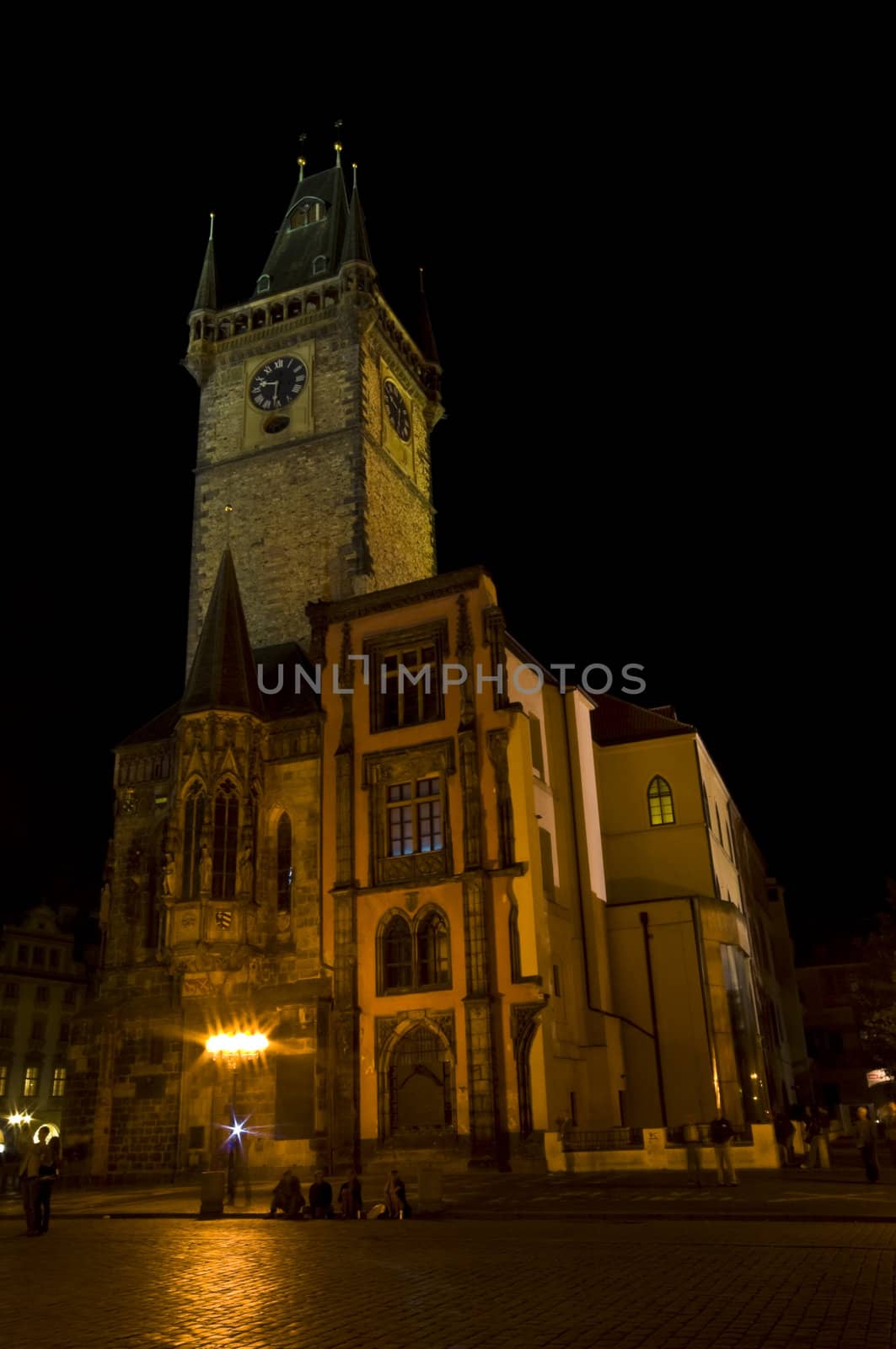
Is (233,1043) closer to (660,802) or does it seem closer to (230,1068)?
(230,1068)

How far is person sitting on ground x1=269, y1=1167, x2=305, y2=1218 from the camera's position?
20.5m

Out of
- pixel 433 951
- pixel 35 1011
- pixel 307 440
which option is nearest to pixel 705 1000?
pixel 433 951

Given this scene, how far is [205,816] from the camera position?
33500 millimetres

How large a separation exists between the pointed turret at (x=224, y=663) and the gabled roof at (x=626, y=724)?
13408 millimetres

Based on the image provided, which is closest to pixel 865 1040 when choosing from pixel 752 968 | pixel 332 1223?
pixel 752 968

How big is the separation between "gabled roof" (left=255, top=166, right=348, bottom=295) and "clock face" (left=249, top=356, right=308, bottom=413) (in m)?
3.55

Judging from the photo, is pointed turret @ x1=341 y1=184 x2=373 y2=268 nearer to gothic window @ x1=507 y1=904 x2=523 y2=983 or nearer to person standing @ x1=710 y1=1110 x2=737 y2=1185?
gothic window @ x1=507 y1=904 x2=523 y2=983

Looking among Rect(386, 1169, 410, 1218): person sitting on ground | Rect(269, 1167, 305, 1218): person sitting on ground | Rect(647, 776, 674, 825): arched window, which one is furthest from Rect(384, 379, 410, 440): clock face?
Rect(386, 1169, 410, 1218): person sitting on ground

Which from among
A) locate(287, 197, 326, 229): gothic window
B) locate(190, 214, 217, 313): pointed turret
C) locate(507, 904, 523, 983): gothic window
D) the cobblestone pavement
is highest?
locate(287, 197, 326, 229): gothic window

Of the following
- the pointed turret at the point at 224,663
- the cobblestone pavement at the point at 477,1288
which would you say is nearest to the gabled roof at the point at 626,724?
the pointed turret at the point at 224,663

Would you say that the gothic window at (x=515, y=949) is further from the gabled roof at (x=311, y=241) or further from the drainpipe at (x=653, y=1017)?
the gabled roof at (x=311, y=241)

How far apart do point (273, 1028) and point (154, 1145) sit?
466 centimetres

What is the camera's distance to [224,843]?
111ft

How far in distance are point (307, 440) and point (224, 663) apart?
13.4 metres
